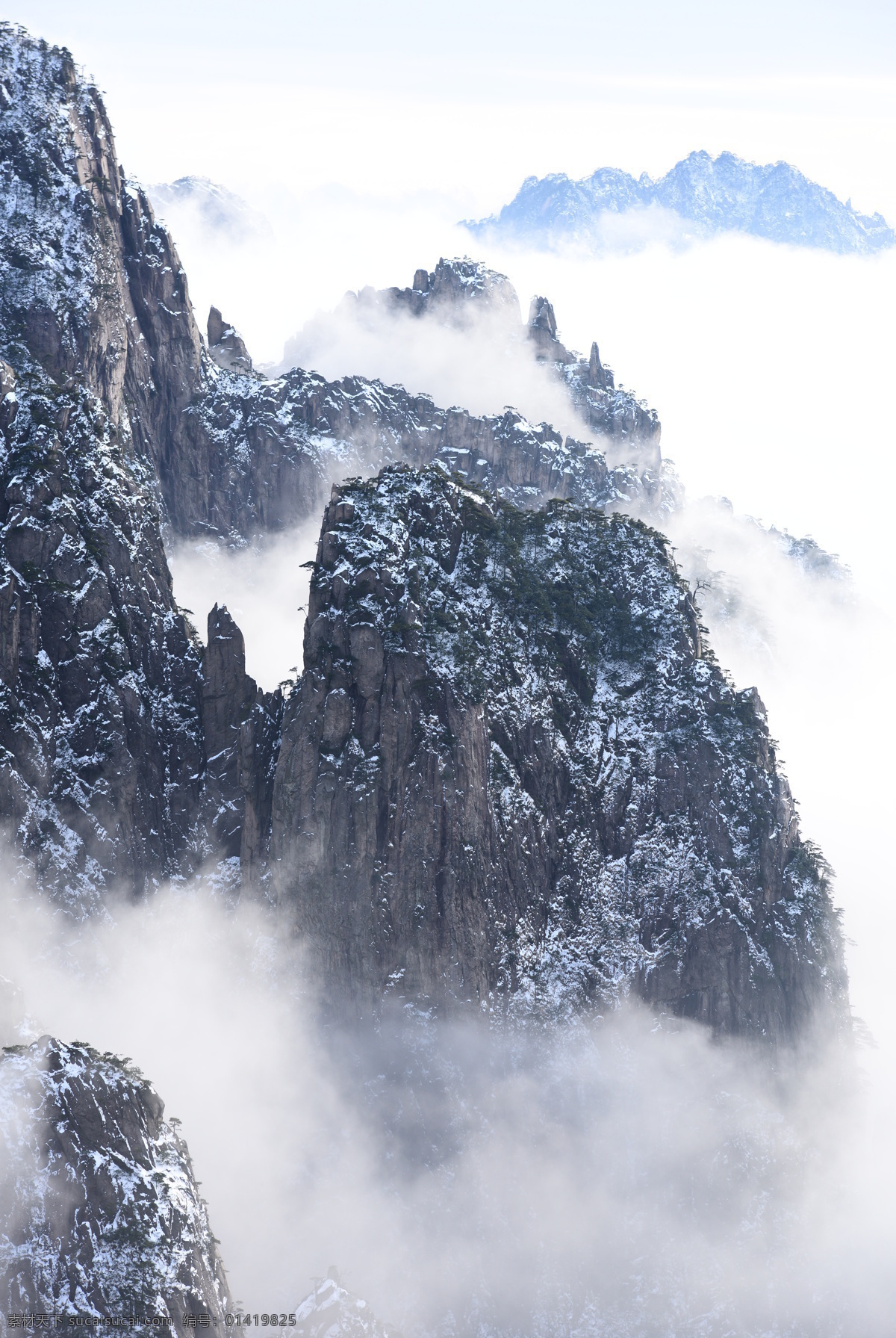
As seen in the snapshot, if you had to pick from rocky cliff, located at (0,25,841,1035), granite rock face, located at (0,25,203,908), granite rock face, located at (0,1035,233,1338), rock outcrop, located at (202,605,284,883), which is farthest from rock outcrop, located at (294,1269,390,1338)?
granite rock face, located at (0,25,203,908)

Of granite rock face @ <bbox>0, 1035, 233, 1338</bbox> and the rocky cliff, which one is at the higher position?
the rocky cliff

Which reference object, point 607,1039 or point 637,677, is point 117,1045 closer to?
point 607,1039

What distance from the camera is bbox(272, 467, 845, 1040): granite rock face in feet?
459

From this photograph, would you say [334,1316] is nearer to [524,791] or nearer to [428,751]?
[428,751]

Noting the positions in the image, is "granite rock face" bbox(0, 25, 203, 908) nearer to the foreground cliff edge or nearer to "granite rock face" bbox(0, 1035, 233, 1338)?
the foreground cliff edge

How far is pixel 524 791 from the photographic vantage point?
477 feet

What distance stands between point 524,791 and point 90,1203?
2798 inches

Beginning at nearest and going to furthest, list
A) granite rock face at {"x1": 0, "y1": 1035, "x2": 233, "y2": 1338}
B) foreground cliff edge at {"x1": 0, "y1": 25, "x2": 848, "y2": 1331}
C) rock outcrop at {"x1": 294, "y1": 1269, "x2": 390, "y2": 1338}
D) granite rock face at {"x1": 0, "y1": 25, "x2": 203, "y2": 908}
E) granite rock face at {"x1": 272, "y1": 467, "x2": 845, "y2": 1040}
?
granite rock face at {"x1": 0, "y1": 1035, "x2": 233, "y2": 1338} < rock outcrop at {"x1": 294, "y1": 1269, "x2": 390, "y2": 1338} < granite rock face at {"x1": 0, "y1": 25, "x2": 203, "y2": 908} < foreground cliff edge at {"x1": 0, "y1": 25, "x2": 848, "y2": 1331} < granite rock face at {"x1": 272, "y1": 467, "x2": 845, "y2": 1040}

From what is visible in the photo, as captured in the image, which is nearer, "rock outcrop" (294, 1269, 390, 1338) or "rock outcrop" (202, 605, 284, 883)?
"rock outcrop" (294, 1269, 390, 1338)

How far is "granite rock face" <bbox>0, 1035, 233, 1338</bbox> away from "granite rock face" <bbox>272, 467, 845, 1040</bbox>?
49.2 m

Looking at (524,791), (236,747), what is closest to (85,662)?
(236,747)

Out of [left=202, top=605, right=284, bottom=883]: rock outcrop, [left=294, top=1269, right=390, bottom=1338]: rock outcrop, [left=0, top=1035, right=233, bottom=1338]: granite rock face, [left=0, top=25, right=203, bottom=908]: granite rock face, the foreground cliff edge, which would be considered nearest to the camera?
[left=0, top=1035, right=233, bottom=1338]: granite rock face

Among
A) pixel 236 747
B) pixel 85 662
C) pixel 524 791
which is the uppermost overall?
pixel 524 791

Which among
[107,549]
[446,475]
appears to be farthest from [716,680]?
[107,549]
